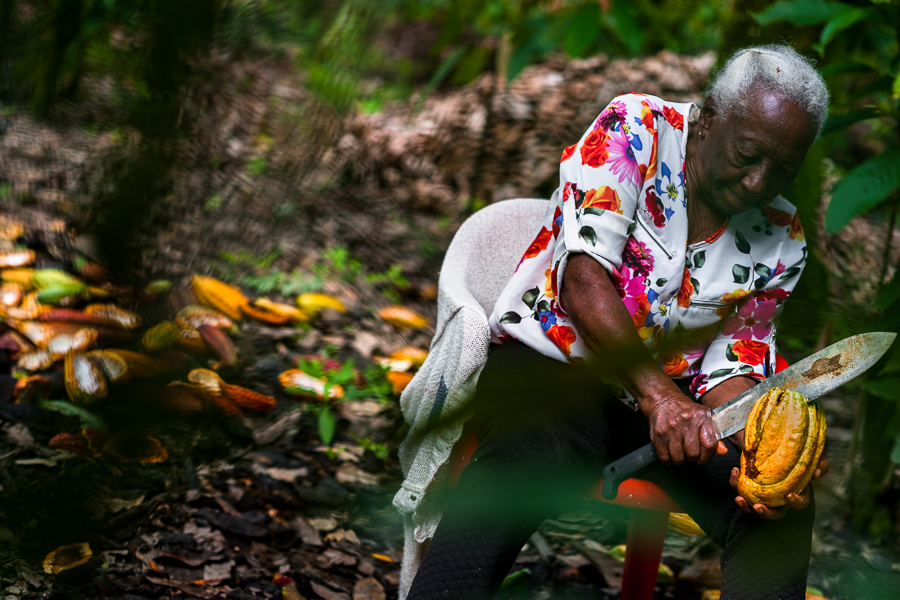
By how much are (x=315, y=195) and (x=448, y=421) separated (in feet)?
0.55

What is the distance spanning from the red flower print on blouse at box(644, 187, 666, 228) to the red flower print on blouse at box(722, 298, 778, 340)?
26cm

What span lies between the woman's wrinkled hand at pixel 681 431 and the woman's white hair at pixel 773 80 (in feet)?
1.82

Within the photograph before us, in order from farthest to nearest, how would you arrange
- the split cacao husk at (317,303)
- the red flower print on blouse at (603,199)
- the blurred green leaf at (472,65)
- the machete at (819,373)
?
1. the blurred green leaf at (472,65)
2. the split cacao husk at (317,303)
3. the red flower print on blouse at (603,199)
4. the machete at (819,373)

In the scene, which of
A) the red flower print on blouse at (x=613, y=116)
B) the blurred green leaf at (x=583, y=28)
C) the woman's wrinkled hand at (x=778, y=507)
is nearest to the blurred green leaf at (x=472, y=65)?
the blurred green leaf at (x=583, y=28)

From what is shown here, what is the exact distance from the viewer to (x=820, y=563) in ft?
7.27

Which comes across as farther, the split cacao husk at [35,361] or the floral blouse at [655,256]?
the split cacao husk at [35,361]

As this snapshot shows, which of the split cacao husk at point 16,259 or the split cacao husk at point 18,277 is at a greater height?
the split cacao husk at point 16,259

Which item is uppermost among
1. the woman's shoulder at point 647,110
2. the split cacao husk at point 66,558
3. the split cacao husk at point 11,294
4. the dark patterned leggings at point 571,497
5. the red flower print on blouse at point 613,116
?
the woman's shoulder at point 647,110

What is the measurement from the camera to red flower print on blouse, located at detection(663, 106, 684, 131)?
5.28ft

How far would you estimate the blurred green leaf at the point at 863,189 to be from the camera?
5.47 feet

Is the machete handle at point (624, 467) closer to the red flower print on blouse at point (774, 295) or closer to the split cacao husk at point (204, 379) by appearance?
the red flower print on blouse at point (774, 295)

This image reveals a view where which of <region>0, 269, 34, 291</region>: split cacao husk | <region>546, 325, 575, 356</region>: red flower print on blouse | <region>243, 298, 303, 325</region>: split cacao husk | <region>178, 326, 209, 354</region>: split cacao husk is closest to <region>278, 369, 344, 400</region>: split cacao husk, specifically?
<region>243, 298, 303, 325</region>: split cacao husk

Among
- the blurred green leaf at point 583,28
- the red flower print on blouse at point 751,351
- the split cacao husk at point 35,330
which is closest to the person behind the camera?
the red flower print on blouse at point 751,351

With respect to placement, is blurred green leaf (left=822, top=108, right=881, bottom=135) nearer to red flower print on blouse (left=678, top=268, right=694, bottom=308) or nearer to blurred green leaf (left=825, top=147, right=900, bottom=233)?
blurred green leaf (left=825, top=147, right=900, bottom=233)
